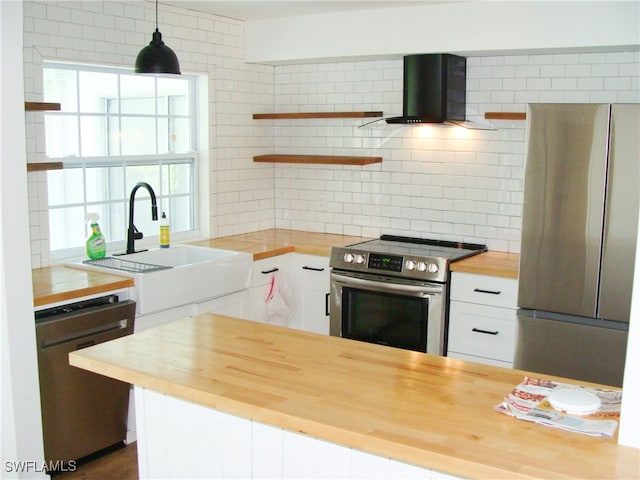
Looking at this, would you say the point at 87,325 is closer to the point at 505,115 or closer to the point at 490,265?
the point at 490,265

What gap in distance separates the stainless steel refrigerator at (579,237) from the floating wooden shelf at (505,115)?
2.19ft

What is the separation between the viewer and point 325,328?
5.03 meters

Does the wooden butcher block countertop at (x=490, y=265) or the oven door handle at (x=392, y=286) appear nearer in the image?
the wooden butcher block countertop at (x=490, y=265)

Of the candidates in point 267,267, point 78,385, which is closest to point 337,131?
point 267,267

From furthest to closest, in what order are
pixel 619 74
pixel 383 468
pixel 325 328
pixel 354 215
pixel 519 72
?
1. pixel 354 215
2. pixel 325 328
3. pixel 519 72
4. pixel 619 74
5. pixel 383 468

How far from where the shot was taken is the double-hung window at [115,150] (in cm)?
425

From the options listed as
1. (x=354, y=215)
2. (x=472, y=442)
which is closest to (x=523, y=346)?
(x=354, y=215)

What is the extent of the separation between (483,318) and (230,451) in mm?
2320

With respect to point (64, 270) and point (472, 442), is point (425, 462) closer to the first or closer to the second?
point (472, 442)

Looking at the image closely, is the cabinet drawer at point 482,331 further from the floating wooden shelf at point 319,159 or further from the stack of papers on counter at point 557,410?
the stack of papers on counter at point 557,410

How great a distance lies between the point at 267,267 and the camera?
4.89 m

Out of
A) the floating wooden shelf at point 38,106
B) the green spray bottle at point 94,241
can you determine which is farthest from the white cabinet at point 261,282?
the floating wooden shelf at point 38,106

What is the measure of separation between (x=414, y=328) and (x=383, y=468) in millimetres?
2499

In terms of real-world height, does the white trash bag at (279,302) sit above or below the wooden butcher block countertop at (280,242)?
below
